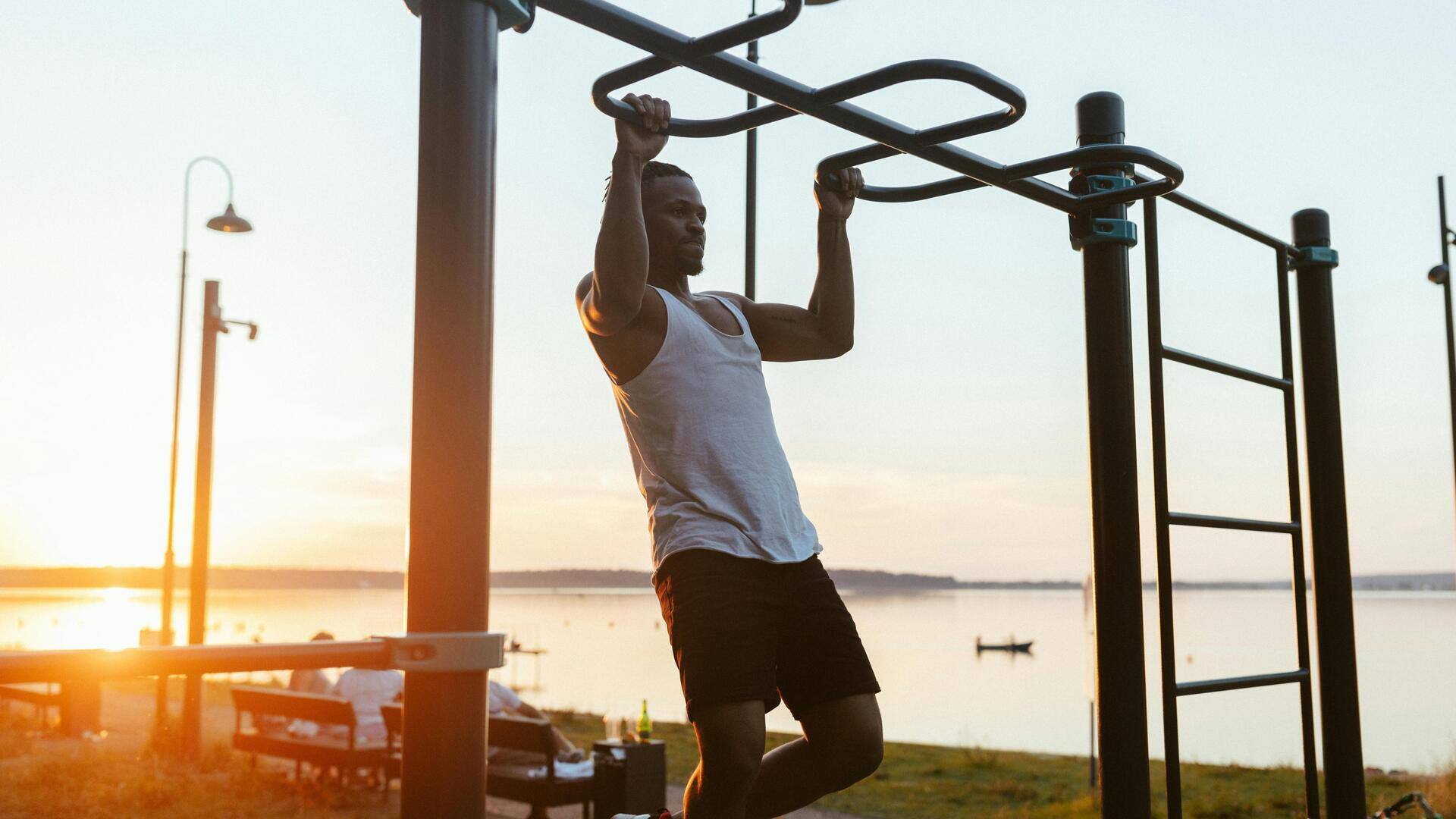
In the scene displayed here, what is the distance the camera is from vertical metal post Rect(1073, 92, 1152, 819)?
277cm

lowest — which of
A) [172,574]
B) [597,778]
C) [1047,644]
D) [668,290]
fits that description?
[1047,644]

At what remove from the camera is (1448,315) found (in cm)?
955

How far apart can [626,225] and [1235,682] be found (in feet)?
6.14

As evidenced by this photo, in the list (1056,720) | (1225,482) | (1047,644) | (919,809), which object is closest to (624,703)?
(1056,720)

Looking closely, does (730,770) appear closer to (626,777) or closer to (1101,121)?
(1101,121)

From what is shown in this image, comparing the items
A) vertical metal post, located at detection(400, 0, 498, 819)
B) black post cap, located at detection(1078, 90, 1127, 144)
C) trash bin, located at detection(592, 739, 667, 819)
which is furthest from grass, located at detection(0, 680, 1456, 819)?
vertical metal post, located at detection(400, 0, 498, 819)

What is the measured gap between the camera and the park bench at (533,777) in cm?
687

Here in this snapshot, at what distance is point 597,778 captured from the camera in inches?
267

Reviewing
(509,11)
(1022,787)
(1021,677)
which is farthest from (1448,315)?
(1021,677)

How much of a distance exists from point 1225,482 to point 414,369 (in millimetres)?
4151

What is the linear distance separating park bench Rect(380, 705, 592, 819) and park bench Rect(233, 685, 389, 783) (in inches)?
30.8

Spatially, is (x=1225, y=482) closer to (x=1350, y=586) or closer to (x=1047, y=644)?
(x=1350, y=586)

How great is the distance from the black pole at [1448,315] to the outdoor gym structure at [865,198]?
6796 mm

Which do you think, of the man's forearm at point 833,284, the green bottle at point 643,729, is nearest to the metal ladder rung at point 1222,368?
the man's forearm at point 833,284
